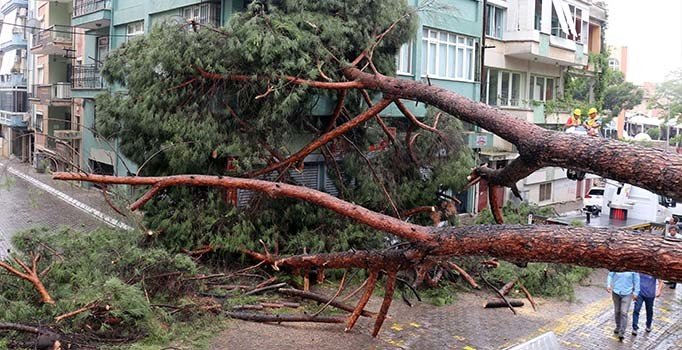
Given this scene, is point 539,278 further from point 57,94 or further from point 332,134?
point 57,94

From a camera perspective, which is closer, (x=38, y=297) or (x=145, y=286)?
(x=38, y=297)

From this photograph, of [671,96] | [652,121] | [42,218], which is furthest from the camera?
[652,121]

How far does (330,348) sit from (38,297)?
13.9ft

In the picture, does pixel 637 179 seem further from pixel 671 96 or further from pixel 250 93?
pixel 671 96

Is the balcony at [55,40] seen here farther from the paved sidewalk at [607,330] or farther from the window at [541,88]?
the paved sidewalk at [607,330]

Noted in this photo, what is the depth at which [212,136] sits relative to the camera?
12.4 metres

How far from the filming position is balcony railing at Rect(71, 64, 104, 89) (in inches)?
962

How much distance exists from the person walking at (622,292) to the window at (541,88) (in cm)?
1779

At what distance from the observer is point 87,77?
83.1ft

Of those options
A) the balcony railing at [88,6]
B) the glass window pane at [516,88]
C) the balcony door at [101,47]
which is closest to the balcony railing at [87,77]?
the balcony door at [101,47]

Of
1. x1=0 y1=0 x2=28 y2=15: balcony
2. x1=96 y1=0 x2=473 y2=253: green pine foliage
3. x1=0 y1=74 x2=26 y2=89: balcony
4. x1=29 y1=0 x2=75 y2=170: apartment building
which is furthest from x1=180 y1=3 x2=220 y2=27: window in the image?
x1=0 y1=0 x2=28 y2=15: balcony

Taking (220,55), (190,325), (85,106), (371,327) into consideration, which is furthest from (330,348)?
(85,106)

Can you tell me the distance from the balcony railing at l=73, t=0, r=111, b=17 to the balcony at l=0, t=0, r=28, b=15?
13.5m

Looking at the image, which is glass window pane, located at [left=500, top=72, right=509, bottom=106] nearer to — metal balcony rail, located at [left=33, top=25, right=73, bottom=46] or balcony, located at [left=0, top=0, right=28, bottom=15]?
metal balcony rail, located at [left=33, top=25, right=73, bottom=46]
